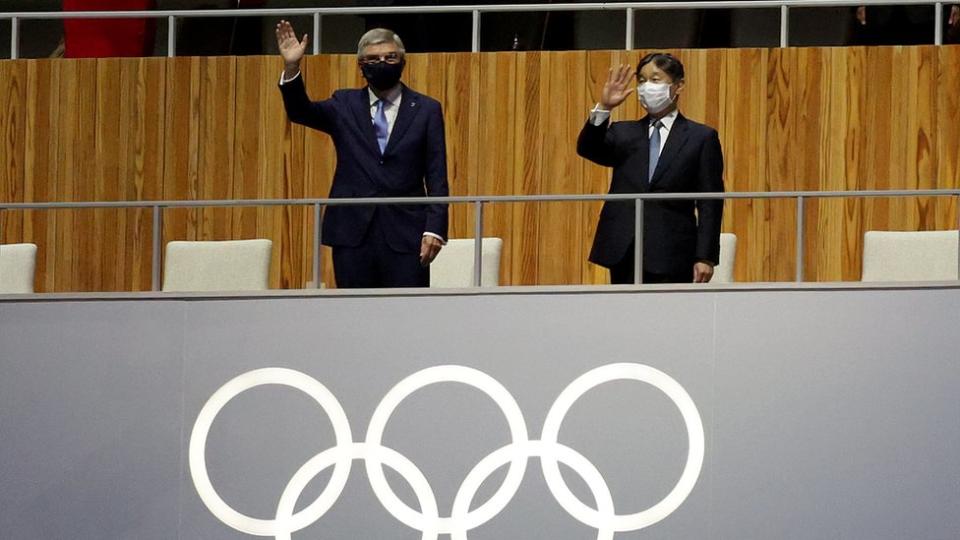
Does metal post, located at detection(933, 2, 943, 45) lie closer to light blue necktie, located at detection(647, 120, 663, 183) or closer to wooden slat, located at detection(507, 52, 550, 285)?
wooden slat, located at detection(507, 52, 550, 285)

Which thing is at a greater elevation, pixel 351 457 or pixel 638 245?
pixel 638 245

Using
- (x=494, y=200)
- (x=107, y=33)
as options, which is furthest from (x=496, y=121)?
(x=107, y=33)

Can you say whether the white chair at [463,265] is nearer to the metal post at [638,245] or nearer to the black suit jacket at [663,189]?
the black suit jacket at [663,189]

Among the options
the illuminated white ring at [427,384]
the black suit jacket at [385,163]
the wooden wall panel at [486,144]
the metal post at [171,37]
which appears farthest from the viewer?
the metal post at [171,37]

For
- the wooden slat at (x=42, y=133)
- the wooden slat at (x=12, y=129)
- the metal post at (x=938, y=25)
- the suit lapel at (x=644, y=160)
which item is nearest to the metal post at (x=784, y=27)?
the metal post at (x=938, y=25)

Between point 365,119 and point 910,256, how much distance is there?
1.96 metres

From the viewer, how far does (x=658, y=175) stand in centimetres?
685

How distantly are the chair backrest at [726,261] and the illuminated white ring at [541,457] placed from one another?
0.92 m

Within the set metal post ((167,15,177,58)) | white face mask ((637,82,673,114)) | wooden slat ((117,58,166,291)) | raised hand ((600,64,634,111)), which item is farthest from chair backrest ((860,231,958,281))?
metal post ((167,15,177,58))

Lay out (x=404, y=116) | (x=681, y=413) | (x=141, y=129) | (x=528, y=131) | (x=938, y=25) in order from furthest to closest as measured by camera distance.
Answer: (x=141, y=129), (x=528, y=131), (x=938, y=25), (x=404, y=116), (x=681, y=413)

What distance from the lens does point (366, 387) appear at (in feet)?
22.4

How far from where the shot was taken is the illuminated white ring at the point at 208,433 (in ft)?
22.1

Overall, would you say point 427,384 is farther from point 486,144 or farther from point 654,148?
point 486,144

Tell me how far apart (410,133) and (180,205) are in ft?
3.11
